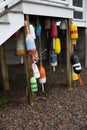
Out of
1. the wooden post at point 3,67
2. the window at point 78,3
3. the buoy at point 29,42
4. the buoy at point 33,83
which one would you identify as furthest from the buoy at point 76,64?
the window at point 78,3

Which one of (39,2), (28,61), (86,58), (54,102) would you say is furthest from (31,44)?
(86,58)

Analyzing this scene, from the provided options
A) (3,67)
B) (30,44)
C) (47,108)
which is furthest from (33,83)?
(3,67)

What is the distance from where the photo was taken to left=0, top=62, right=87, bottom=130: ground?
11.6 feet

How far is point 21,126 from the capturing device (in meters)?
3.49

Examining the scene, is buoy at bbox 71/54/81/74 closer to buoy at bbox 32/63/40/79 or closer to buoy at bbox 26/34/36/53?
buoy at bbox 32/63/40/79

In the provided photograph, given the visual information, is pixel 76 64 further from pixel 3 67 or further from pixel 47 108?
pixel 3 67

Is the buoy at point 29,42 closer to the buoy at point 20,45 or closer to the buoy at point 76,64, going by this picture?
the buoy at point 20,45

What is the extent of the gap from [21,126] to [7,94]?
162 centimetres

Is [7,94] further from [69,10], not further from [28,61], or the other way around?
[69,10]

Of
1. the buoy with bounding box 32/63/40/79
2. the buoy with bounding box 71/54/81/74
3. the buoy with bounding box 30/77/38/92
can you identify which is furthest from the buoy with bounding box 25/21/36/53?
the buoy with bounding box 71/54/81/74

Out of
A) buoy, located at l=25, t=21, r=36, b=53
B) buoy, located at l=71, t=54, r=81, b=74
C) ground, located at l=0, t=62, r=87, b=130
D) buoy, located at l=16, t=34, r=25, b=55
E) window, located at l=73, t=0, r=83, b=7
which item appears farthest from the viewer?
window, located at l=73, t=0, r=83, b=7

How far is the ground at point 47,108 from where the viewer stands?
3.54 meters

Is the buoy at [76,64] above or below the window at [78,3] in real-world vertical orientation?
below

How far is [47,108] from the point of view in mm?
4180
